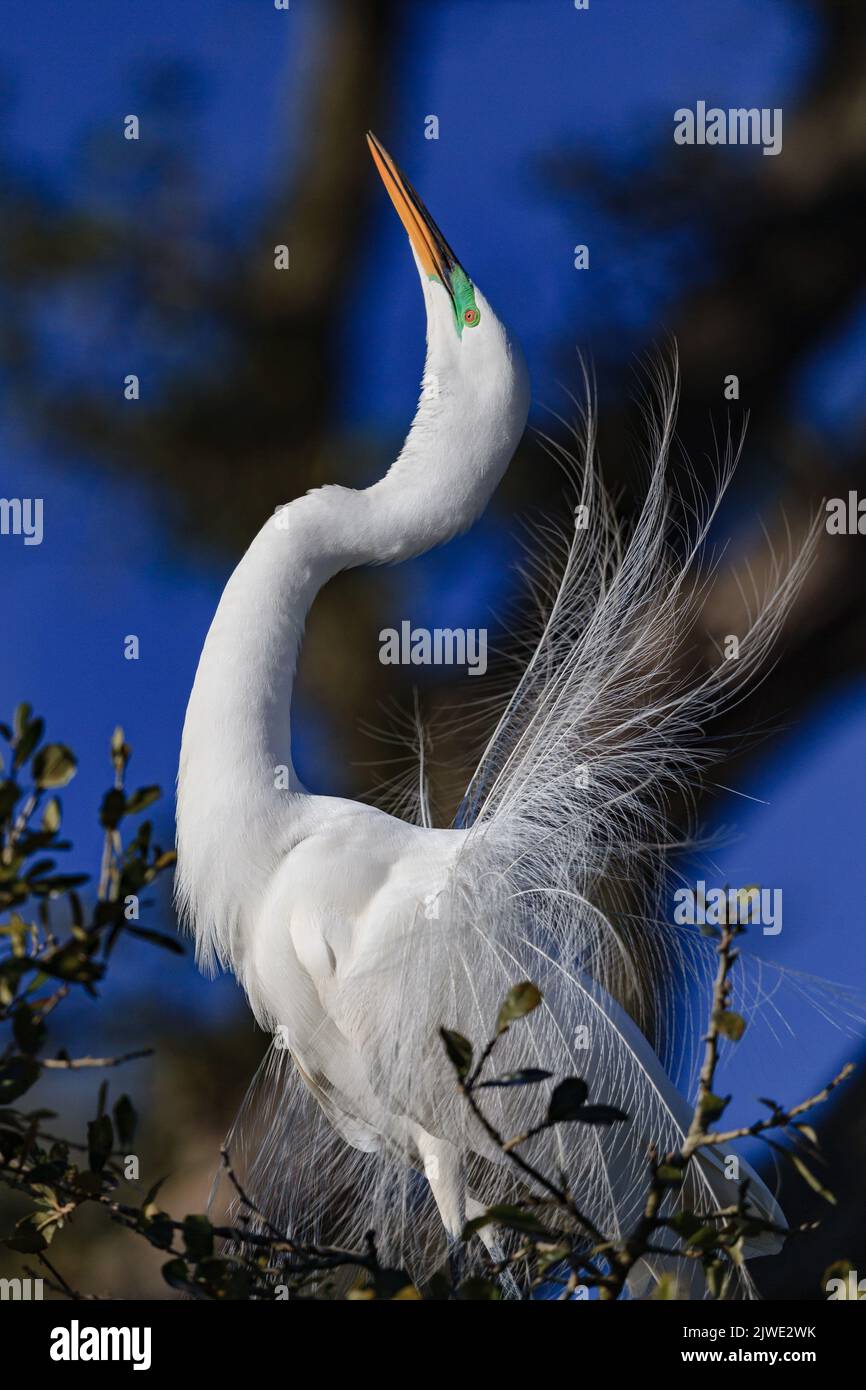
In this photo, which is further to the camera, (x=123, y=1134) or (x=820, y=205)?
(x=820, y=205)

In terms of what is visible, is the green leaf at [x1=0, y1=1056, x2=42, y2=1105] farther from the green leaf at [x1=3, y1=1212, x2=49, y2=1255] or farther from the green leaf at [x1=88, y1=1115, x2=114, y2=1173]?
the green leaf at [x1=3, y1=1212, x2=49, y2=1255]

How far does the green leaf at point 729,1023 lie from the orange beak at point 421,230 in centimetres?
117

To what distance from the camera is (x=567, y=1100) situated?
2.37ft

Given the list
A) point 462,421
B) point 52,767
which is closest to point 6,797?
point 52,767

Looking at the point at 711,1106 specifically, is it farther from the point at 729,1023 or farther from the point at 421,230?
the point at 421,230

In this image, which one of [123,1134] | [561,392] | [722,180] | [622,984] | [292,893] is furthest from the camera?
[722,180]

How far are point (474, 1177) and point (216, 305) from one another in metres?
1.74

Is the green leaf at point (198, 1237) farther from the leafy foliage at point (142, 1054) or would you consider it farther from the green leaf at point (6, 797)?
the green leaf at point (6, 797)

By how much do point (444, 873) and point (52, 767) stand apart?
2.85 ft

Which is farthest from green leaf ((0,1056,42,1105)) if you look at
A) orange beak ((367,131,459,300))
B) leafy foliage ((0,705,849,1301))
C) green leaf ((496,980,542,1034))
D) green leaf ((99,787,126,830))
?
orange beak ((367,131,459,300))

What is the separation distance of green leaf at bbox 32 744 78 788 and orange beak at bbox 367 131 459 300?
1.17m

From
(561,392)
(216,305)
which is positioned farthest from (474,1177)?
(216,305)

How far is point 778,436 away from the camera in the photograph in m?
2.50

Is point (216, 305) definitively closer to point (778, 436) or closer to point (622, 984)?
point (778, 436)
